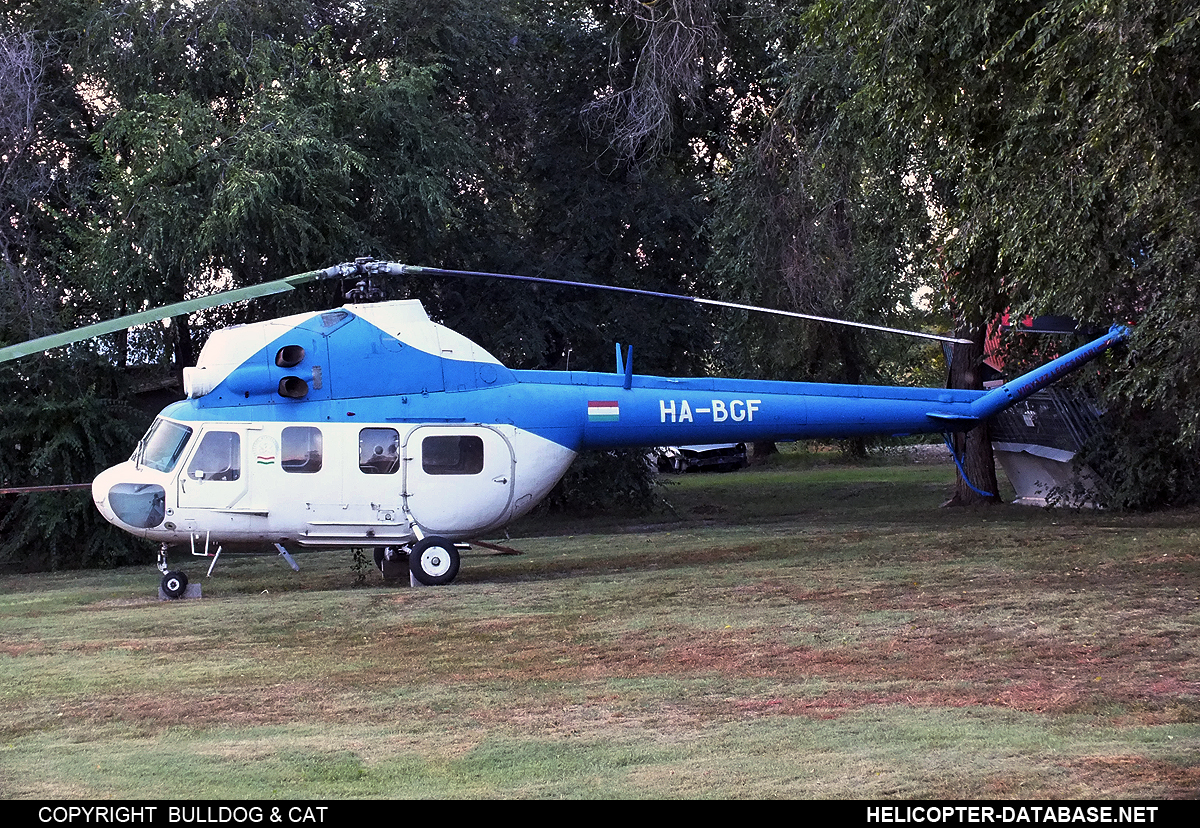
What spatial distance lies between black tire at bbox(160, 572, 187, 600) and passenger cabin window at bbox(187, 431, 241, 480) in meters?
1.26

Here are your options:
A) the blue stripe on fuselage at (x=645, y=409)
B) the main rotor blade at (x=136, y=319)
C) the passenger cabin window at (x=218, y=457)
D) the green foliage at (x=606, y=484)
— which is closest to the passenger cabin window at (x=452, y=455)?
the blue stripe on fuselage at (x=645, y=409)

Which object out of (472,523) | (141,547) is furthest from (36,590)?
(472,523)

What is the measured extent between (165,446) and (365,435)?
2.18 m

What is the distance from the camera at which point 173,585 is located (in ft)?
45.9

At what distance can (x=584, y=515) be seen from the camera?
27188 millimetres

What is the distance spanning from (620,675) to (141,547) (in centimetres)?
1442

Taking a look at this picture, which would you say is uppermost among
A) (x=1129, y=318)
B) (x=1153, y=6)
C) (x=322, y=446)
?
(x=1153, y=6)

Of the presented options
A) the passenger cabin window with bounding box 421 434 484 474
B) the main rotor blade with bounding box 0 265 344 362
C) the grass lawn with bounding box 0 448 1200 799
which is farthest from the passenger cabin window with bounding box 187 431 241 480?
the passenger cabin window with bounding box 421 434 484 474

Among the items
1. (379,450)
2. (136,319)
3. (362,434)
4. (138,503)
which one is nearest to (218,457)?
(138,503)

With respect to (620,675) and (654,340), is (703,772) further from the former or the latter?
(654,340)

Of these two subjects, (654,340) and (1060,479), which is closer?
(1060,479)

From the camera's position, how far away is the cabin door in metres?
14.0

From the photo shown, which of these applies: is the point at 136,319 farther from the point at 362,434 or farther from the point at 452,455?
the point at 452,455

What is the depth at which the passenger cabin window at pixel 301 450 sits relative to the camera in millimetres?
13758
